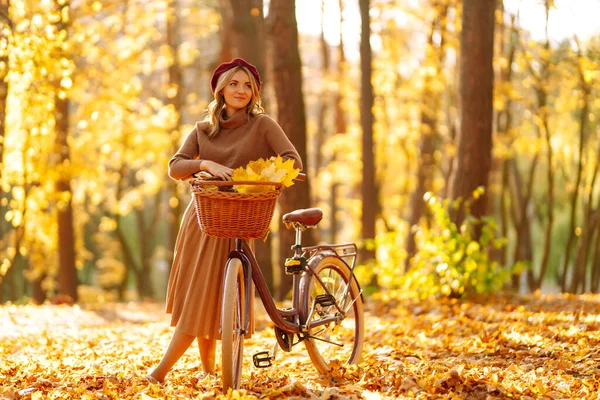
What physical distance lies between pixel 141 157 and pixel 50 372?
A: 13.6 metres

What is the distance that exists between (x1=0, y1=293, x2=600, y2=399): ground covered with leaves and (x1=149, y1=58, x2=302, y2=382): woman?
1.39ft

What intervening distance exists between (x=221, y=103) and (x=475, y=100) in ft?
17.4

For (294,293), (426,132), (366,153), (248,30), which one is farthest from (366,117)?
(294,293)

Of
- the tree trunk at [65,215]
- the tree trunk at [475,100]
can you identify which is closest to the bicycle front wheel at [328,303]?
the tree trunk at [475,100]

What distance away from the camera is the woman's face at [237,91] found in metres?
4.98

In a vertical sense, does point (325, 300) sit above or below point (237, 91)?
below

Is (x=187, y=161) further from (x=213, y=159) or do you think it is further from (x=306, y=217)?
(x=306, y=217)

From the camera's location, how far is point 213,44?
23.5 metres

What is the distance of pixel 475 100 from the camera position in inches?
378

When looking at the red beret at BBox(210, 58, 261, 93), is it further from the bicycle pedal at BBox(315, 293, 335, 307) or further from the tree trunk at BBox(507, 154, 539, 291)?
the tree trunk at BBox(507, 154, 539, 291)

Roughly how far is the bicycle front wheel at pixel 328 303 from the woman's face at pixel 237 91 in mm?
1245

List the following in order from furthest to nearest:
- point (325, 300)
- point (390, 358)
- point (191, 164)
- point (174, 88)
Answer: point (174, 88) → point (390, 358) → point (325, 300) → point (191, 164)

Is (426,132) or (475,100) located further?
(426,132)

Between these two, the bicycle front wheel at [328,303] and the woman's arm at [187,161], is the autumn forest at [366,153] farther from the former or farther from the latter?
the woman's arm at [187,161]
